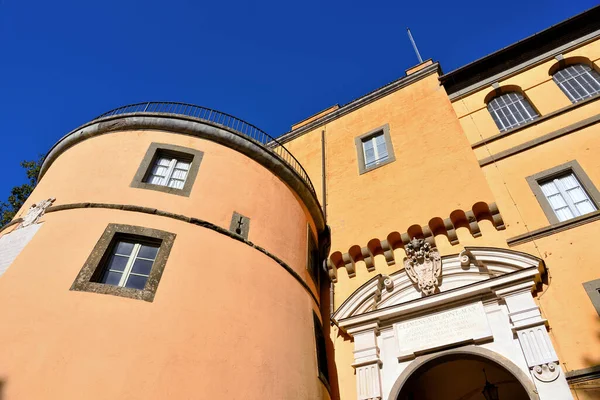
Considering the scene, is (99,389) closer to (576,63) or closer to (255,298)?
(255,298)

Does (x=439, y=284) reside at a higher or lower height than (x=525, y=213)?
lower

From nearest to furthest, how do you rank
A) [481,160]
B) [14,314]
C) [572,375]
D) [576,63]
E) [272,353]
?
[14,314] → [572,375] → [272,353] → [481,160] → [576,63]

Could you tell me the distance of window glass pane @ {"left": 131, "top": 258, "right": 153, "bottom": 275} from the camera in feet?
22.6

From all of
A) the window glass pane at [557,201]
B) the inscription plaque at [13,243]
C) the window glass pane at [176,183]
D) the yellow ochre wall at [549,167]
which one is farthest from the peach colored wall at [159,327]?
the window glass pane at [557,201]

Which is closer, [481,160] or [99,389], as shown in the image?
[99,389]

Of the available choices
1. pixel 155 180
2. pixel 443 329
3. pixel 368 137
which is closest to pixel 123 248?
pixel 155 180

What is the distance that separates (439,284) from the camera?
27.5 ft

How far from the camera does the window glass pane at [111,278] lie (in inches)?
260

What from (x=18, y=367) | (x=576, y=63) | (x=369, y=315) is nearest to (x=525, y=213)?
(x=369, y=315)

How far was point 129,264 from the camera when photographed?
273 inches

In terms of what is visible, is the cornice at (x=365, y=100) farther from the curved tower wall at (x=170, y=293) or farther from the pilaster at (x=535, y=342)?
the pilaster at (x=535, y=342)

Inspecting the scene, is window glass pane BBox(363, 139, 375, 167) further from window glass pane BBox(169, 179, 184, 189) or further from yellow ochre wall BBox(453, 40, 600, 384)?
window glass pane BBox(169, 179, 184, 189)

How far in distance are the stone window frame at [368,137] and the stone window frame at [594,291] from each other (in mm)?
5594

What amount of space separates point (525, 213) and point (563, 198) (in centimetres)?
78
